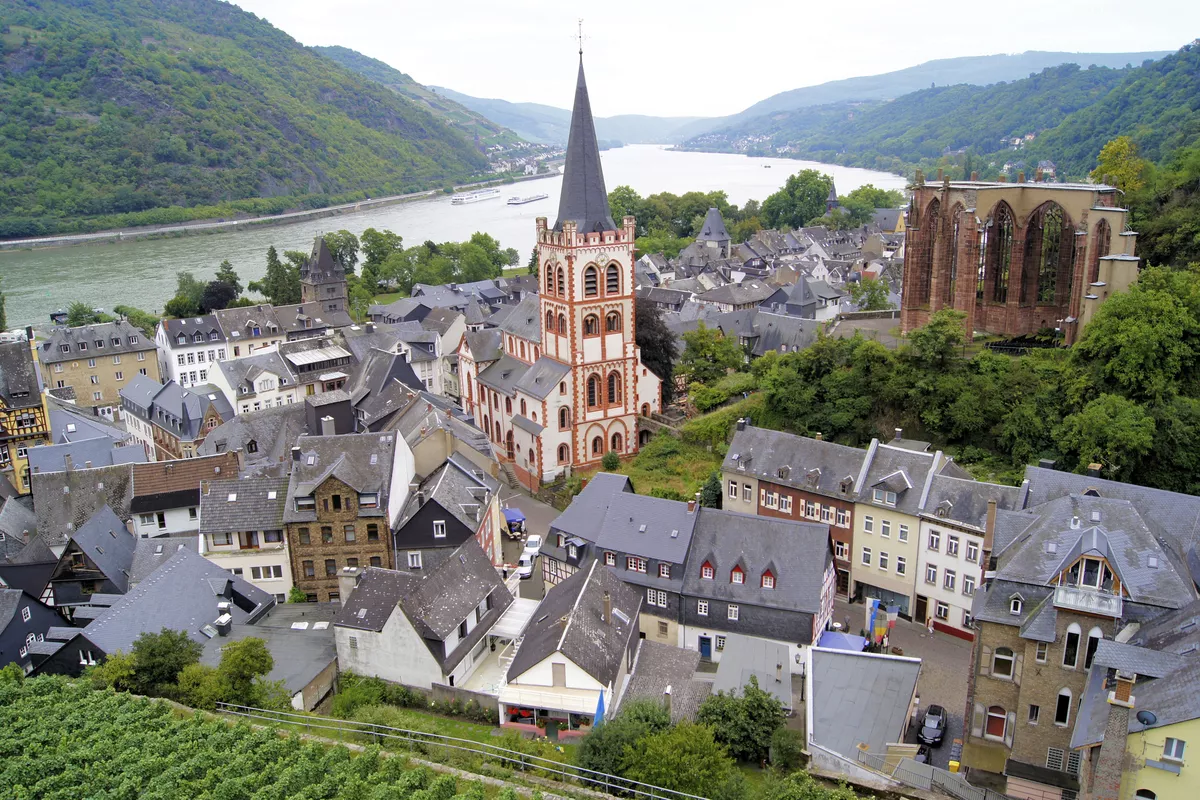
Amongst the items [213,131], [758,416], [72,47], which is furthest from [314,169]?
[758,416]

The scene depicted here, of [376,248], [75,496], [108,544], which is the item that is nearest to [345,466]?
[108,544]

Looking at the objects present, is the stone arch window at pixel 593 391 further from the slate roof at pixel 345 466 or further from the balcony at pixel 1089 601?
the balcony at pixel 1089 601

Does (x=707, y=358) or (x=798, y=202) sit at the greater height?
(x=798, y=202)

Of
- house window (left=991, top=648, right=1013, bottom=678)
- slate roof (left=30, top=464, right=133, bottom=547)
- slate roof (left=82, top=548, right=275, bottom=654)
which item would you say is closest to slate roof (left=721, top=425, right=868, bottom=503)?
house window (left=991, top=648, right=1013, bottom=678)

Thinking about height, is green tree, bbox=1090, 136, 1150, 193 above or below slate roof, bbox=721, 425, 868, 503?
above

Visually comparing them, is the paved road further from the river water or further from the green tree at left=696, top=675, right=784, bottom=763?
the river water

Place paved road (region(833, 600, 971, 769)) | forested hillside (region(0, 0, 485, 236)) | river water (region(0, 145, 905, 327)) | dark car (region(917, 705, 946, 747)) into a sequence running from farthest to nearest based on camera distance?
forested hillside (region(0, 0, 485, 236)) → river water (region(0, 145, 905, 327)) → paved road (region(833, 600, 971, 769)) → dark car (region(917, 705, 946, 747))

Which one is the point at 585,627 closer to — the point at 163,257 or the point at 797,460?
the point at 797,460
